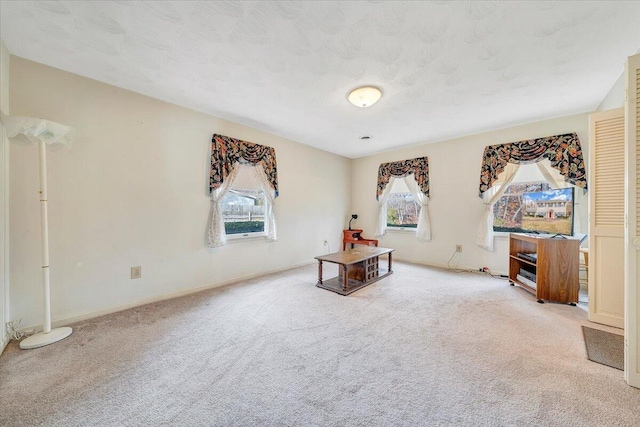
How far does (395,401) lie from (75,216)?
10.0 feet

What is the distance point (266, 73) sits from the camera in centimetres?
215

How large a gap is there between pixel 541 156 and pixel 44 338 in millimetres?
5804

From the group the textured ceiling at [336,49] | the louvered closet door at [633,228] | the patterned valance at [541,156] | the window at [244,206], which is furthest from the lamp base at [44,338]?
the patterned valance at [541,156]

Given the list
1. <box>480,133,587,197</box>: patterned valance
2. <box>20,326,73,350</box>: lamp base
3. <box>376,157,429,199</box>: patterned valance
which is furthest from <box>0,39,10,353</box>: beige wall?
<box>480,133,587,197</box>: patterned valance

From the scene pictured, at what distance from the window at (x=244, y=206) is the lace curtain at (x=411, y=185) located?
2530mm

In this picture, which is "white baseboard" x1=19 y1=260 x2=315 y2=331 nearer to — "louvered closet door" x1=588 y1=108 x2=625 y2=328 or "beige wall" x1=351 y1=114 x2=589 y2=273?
"beige wall" x1=351 y1=114 x2=589 y2=273

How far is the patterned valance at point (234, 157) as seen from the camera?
309cm

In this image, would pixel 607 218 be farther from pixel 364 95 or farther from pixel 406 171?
pixel 406 171

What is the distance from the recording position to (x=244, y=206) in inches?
143

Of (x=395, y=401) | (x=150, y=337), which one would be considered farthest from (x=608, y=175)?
(x=150, y=337)

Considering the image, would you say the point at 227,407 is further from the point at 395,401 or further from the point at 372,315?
the point at 372,315

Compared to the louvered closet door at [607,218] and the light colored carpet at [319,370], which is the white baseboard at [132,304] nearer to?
the light colored carpet at [319,370]

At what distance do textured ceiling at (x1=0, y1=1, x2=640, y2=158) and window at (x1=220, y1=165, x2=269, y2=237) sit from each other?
106 cm

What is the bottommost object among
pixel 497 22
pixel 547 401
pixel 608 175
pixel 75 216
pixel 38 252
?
pixel 547 401
